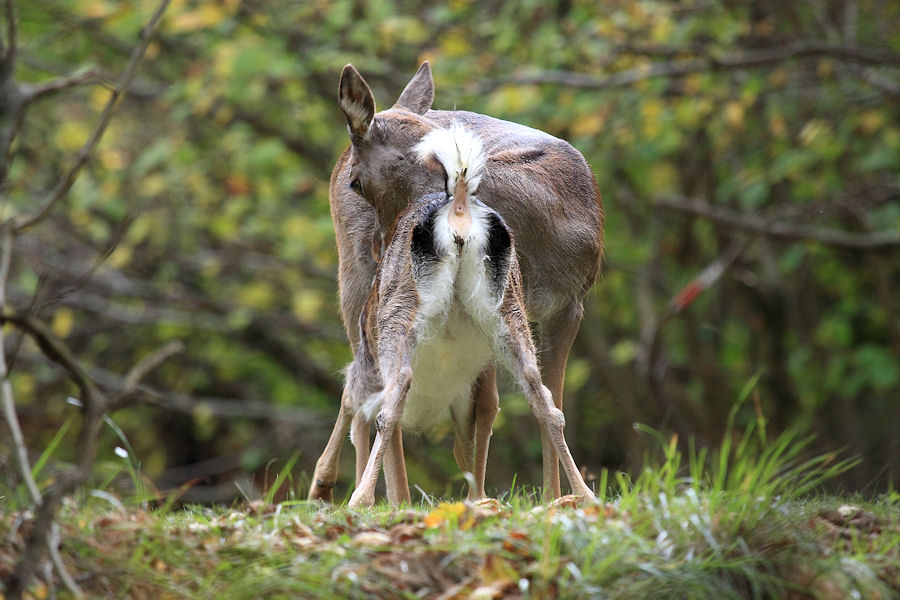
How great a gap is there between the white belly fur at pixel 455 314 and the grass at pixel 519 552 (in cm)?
123

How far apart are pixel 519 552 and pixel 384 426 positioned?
5.06ft

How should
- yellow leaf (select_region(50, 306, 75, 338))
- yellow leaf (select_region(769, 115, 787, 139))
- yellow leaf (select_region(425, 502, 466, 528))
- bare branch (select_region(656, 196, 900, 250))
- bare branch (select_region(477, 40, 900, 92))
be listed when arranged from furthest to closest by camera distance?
yellow leaf (select_region(50, 306, 75, 338)) → yellow leaf (select_region(769, 115, 787, 139)) → bare branch (select_region(656, 196, 900, 250)) → bare branch (select_region(477, 40, 900, 92)) → yellow leaf (select_region(425, 502, 466, 528))

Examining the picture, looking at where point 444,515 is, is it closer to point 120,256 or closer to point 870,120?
point 870,120

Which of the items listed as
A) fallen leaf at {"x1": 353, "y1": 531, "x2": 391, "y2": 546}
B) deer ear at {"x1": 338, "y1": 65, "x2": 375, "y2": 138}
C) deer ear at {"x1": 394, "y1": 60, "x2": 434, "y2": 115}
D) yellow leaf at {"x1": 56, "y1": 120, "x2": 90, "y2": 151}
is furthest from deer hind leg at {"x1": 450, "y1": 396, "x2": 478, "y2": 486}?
yellow leaf at {"x1": 56, "y1": 120, "x2": 90, "y2": 151}

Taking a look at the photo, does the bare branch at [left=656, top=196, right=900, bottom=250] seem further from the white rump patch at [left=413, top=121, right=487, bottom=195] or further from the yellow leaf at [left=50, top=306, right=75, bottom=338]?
the yellow leaf at [left=50, top=306, right=75, bottom=338]

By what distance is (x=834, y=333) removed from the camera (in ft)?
39.9

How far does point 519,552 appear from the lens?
3.63 metres

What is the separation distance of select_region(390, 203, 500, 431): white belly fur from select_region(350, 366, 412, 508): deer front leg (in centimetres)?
17

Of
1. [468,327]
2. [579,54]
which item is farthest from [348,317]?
[579,54]

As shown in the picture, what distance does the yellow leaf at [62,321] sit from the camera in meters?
12.1

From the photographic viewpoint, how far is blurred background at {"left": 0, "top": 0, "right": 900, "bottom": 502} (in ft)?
36.3

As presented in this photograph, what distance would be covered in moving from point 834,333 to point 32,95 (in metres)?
10.0

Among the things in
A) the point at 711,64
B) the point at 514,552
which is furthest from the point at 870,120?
the point at 514,552

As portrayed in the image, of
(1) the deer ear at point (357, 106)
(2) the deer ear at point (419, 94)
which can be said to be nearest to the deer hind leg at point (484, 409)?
(1) the deer ear at point (357, 106)
